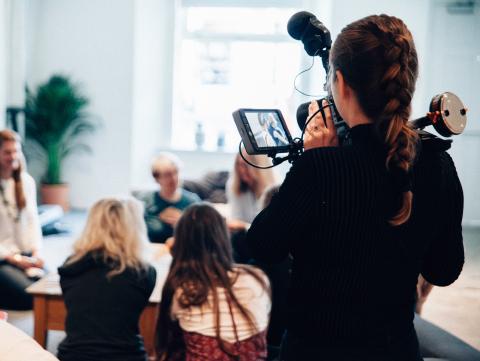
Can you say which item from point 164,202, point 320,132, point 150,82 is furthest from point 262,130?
point 150,82

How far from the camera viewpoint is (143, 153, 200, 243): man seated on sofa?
12.5 feet

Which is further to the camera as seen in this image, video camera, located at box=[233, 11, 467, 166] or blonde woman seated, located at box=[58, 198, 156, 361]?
blonde woman seated, located at box=[58, 198, 156, 361]

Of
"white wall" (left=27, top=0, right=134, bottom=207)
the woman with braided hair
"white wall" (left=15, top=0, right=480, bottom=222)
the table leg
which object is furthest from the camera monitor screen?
"white wall" (left=27, top=0, right=134, bottom=207)

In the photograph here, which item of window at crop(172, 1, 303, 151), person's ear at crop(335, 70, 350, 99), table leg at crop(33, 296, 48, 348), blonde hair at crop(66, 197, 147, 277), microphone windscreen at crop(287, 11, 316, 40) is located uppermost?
window at crop(172, 1, 303, 151)

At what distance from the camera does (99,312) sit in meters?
2.19

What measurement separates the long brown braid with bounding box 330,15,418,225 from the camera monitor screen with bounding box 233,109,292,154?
212mm

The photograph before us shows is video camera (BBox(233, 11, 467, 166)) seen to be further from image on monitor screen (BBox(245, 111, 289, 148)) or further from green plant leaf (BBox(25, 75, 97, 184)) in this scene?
green plant leaf (BBox(25, 75, 97, 184))

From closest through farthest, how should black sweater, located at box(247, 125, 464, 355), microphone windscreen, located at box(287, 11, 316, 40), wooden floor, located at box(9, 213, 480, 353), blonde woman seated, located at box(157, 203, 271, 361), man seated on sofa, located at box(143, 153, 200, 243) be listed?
black sweater, located at box(247, 125, 464, 355), microphone windscreen, located at box(287, 11, 316, 40), blonde woman seated, located at box(157, 203, 271, 361), wooden floor, located at box(9, 213, 480, 353), man seated on sofa, located at box(143, 153, 200, 243)

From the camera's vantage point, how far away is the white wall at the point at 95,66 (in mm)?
6602

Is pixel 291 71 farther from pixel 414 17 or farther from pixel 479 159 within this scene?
pixel 479 159

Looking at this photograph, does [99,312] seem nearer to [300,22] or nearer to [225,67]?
[300,22]

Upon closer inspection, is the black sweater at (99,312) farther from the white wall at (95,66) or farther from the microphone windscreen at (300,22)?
the white wall at (95,66)

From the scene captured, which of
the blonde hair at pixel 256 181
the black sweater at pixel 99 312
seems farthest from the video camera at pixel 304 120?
the blonde hair at pixel 256 181

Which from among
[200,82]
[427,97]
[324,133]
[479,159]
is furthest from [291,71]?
[324,133]
